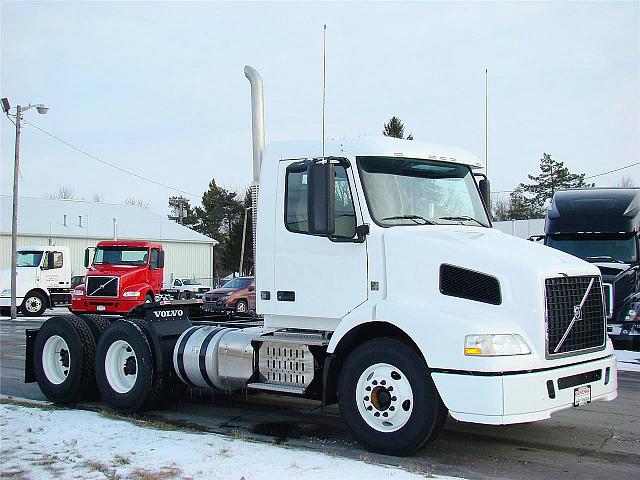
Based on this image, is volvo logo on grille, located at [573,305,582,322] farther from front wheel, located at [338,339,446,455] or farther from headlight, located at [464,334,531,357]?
front wheel, located at [338,339,446,455]

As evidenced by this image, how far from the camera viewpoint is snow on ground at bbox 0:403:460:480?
20.1ft

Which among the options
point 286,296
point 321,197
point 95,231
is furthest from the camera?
point 95,231

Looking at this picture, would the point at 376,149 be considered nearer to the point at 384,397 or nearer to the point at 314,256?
the point at 314,256

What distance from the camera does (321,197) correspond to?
7184mm

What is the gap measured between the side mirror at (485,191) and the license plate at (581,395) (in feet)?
7.56

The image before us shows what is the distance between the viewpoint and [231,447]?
6980 millimetres

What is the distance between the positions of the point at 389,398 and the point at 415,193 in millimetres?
2091

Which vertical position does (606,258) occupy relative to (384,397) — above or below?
above

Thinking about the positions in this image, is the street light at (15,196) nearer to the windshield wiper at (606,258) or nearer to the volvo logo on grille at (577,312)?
the windshield wiper at (606,258)

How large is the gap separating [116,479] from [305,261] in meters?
2.89

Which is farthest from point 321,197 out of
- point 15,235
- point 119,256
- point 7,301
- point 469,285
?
point 7,301

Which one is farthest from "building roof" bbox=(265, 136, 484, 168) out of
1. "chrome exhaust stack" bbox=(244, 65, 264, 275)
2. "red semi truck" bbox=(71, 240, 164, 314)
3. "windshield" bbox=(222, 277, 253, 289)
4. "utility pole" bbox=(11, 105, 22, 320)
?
"windshield" bbox=(222, 277, 253, 289)

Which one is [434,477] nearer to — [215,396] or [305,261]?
[305,261]

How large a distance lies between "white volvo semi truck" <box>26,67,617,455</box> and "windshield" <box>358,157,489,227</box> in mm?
15
